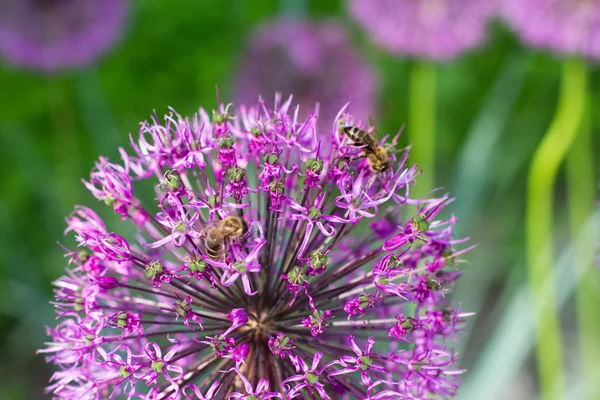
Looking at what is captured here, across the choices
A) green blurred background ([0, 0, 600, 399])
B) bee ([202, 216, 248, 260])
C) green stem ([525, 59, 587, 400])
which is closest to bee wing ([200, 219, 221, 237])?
bee ([202, 216, 248, 260])

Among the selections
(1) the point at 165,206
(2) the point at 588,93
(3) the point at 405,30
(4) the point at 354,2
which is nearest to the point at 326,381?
(1) the point at 165,206

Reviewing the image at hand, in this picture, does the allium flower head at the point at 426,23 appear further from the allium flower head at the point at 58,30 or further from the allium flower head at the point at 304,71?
the allium flower head at the point at 58,30

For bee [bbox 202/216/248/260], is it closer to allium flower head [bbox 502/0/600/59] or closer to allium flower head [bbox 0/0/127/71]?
allium flower head [bbox 502/0/600/59]

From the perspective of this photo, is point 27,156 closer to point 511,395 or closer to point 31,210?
point 31,210

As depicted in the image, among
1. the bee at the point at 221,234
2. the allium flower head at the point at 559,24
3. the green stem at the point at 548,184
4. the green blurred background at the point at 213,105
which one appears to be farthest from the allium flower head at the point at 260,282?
the green blurred background at the point at 213,105

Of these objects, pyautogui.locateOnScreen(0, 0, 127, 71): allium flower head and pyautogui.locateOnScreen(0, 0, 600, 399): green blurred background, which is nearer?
pyautogui.locateOnScreen(0, 0, 127, 71): allium flower head

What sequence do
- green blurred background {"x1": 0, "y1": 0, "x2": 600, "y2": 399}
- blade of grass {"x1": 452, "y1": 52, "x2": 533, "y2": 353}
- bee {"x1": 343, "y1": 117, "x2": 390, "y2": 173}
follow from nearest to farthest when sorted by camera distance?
bee {"x1": 343, "y1": 117, "x2": 390, "y2": 173} → blade of grass {"x1": 452, "y1": 52, "x2": 533, "y2": 353} → green blurred background {"x1": 0, "y1": 0, "x2": 600, "y2": 399}
